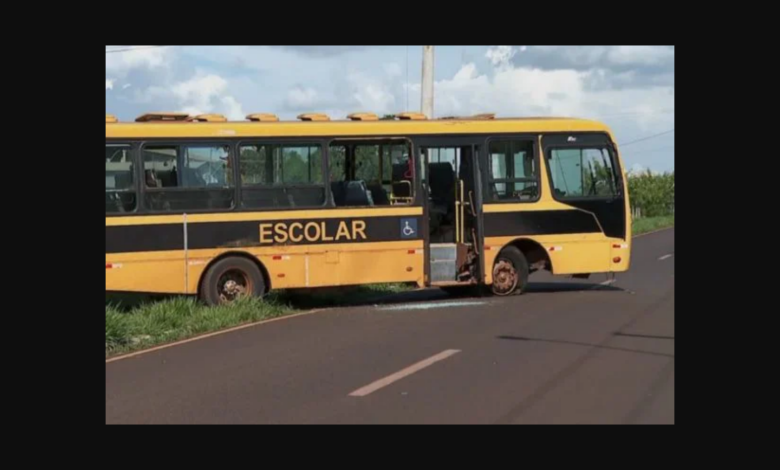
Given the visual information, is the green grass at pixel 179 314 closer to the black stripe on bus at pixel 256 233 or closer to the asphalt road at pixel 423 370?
the asphalt road at pixel 423 370

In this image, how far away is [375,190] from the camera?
17344 millimetres

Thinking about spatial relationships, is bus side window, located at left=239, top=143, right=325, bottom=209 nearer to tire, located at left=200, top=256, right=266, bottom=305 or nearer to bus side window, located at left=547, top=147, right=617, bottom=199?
tire, located at left=200, top=256, right=266, bottom=305

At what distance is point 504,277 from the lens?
17891 millimetres

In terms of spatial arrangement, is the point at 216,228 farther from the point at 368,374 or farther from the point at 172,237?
the point at 368,374

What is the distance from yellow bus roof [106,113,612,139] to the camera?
1594cm

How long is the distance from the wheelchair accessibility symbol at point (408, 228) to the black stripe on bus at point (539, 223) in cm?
142

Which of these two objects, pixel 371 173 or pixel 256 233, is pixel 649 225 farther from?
pixel 256 233

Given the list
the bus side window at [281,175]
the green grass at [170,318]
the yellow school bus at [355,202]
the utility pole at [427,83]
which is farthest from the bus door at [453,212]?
the utility pole at [427,83]

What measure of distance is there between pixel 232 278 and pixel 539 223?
17.9 feet

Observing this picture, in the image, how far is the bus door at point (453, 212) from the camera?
17.3m

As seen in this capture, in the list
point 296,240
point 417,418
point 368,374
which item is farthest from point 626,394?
point 296,240

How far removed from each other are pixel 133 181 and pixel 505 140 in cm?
640

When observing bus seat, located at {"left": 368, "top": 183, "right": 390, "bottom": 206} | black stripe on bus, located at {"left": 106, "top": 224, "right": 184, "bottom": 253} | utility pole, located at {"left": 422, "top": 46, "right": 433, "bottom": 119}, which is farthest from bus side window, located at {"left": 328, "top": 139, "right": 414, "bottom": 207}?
utility pole, located at {"left": 422, "top": 46, "right": 433, "bottom": 119}

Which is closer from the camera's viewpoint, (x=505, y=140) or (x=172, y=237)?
(x=172, y=237)
